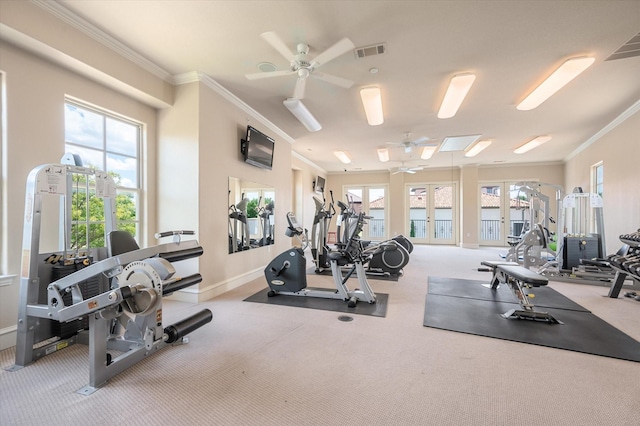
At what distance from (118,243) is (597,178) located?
899 cm

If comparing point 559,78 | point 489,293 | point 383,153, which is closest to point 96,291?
point 489,293

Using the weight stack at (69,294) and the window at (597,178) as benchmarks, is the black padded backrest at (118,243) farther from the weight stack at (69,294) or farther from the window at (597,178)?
the window at (597,178)

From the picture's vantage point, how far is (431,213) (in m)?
10.2

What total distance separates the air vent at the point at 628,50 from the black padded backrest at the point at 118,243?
5.14m

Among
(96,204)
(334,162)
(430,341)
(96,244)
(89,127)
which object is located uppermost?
(334,162)

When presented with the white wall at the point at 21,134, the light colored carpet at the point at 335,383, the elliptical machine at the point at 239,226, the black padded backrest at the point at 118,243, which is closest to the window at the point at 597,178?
the light colored carpet at the point at 335,383

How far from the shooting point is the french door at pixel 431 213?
33.1ft

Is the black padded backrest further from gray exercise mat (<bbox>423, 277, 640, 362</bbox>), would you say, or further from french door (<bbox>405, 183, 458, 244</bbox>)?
french door (<bbox>405, 183, 458, 244</bbox>)

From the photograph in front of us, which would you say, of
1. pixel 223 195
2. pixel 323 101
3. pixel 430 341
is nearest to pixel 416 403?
pixel 430 341

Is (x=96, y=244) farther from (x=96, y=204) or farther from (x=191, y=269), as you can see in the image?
(x=191, y=269)

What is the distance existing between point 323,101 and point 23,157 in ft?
11.3

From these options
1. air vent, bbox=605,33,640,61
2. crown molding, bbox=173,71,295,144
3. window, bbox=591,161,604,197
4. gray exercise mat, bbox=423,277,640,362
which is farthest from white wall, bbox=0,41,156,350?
window, bbox=591,161,604,197

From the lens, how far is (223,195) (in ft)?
13.3

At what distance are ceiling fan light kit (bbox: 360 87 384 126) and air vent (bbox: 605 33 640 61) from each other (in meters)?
2.51
